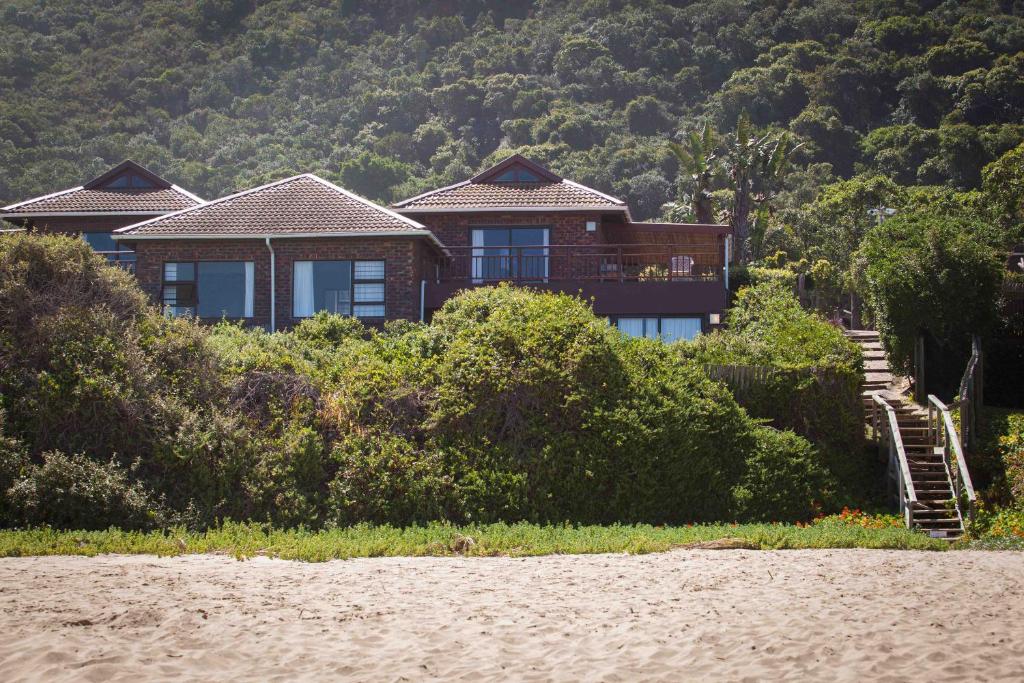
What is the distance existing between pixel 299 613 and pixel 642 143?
84.3 metres

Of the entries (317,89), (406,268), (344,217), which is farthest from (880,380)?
(317,89)

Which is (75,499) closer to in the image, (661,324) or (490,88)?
(661,324)

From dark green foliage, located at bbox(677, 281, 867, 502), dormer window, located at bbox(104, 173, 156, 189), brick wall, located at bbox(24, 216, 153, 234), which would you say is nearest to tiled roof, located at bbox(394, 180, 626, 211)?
brick wall, located at bbox(24, 216, 153, 234)

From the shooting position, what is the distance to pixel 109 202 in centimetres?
3434

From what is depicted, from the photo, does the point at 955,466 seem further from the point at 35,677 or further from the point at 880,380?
the point at 35,677

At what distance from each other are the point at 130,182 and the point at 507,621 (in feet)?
91.9

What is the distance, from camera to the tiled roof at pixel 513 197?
32250mm

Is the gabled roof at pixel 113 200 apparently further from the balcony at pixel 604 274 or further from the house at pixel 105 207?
the balcony at pixel 604 274

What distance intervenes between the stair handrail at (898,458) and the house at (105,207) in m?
21.0

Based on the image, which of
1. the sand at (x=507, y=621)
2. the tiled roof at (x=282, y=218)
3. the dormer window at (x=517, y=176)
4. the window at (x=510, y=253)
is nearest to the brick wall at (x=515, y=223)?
the window at (x=510, y=253)

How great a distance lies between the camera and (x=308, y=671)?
966 cm

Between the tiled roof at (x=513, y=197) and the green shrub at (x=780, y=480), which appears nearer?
the green shrub at (x=780, y=480)

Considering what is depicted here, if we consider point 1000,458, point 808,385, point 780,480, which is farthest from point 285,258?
point 1000,458

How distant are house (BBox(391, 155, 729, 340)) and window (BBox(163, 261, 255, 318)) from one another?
4.77 metres
